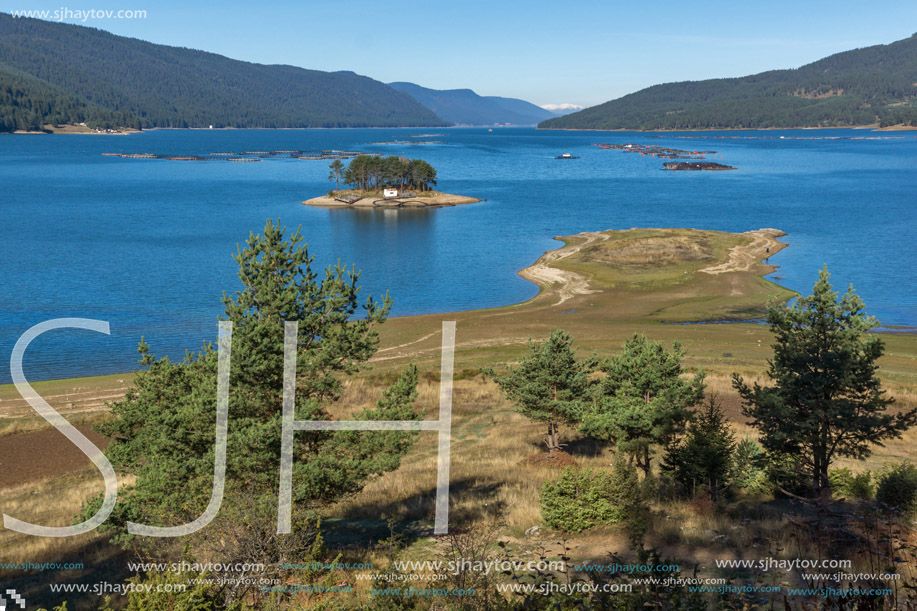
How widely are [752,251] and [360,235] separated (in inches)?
1956

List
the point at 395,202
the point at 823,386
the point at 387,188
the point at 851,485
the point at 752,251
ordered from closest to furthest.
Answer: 1. the point at 823,386
2. the point at 851,485
3. the point at 752,251
4. the point at 395,202
5. the point at 387,188

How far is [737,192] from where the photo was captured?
463 ft

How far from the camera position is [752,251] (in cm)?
7844

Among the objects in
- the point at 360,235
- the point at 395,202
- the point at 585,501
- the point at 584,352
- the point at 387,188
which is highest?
the point at 387,188

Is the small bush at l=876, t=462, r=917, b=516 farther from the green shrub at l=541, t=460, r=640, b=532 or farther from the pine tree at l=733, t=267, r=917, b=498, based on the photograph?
the green shrub at l=541, t=460, r=640, b=532

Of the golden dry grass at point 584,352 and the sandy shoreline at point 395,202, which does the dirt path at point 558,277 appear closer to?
the golden dry grass at point 584,352

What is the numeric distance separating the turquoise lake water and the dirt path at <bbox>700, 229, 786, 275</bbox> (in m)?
1.98

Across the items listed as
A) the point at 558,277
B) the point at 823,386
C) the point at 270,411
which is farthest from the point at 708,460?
the point at 558,277

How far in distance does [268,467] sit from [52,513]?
9.61 metres

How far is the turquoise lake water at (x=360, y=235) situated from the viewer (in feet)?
180

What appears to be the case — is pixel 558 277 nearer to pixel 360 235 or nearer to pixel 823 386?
pixel 360 235

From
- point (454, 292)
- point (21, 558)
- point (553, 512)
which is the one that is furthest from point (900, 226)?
point (21, 558)

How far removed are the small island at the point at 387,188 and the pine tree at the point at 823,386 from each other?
108 metres

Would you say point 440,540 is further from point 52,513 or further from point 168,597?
point 52,513
